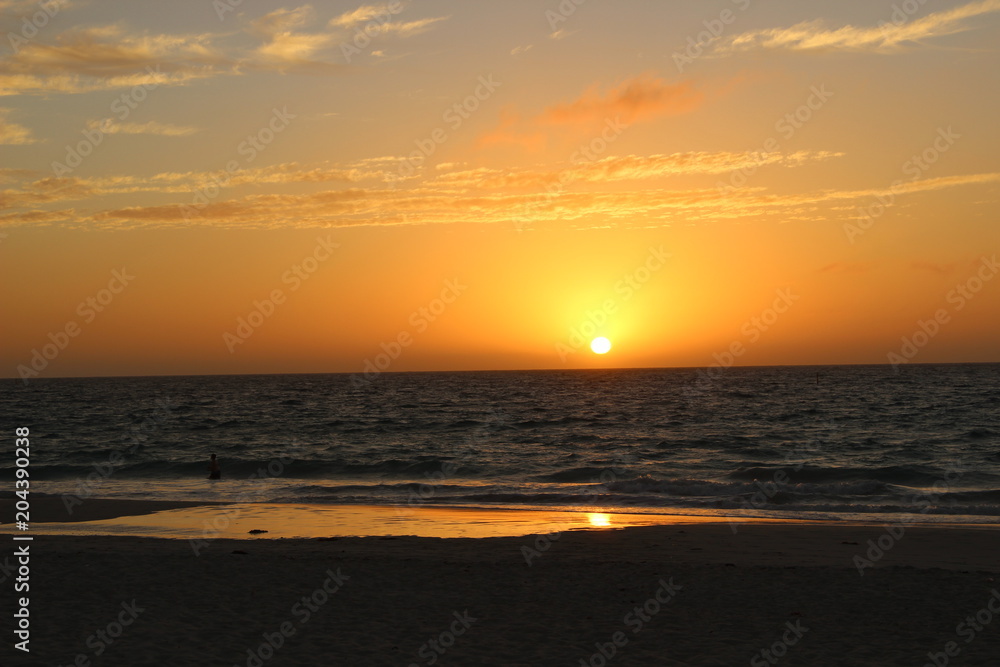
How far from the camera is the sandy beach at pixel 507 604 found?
10.3 meters

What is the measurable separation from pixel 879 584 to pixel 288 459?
34.0 metres

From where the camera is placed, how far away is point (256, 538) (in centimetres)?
1933

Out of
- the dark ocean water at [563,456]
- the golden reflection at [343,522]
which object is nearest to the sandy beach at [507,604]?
the golden reflection at [343,522]

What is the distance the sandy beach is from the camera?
10312mm

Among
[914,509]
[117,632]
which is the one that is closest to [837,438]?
[914,509]

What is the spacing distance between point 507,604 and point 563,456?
31688 mm

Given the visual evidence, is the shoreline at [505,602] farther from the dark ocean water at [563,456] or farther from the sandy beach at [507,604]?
the dark ocean water at [563,456]

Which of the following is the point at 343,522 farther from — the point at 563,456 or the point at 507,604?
the point at 563,456

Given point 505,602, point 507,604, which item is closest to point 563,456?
point 505,602

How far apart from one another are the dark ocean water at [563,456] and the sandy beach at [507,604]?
967cm

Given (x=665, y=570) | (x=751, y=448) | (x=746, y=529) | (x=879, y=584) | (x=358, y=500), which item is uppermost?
(x=751, y=448)

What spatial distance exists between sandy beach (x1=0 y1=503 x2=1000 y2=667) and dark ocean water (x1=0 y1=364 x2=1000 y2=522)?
967 cm

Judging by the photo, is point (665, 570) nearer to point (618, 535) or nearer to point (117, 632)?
point (618, 535)

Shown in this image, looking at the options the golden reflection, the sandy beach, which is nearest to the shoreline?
the sandy beach
